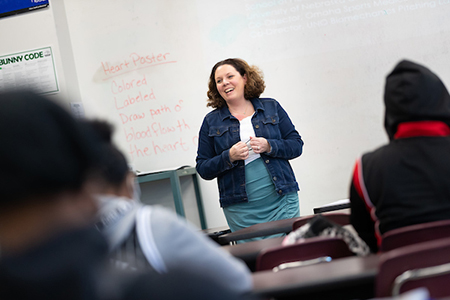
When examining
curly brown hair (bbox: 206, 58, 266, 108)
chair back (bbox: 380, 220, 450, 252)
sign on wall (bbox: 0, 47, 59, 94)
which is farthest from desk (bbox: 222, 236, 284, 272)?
sign on wall (bbox: 0, 47, 59, 94)

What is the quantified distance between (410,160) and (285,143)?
1.46 metres

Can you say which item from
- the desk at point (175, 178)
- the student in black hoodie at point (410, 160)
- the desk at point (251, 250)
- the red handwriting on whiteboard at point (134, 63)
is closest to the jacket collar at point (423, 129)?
the student in black hoodie at point (410, 160)

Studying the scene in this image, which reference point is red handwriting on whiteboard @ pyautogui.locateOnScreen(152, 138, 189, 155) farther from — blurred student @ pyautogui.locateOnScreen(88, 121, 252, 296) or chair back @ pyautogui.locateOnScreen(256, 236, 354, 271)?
blurred student @ pyautogui.locateOnScreen(88, 121, 252, 296)

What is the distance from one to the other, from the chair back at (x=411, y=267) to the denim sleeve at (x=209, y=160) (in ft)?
5.88

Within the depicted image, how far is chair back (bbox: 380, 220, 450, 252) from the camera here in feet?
4.67

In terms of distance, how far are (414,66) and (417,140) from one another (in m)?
0.26

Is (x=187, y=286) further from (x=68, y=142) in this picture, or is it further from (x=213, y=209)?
(x=213, y=209)

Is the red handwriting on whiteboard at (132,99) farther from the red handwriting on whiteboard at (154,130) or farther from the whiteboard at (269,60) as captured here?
the red handwriting on whiteboard at (154,130)

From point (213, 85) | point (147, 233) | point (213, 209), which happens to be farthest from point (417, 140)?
point (213, 209)

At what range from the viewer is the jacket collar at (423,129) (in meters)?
1.63

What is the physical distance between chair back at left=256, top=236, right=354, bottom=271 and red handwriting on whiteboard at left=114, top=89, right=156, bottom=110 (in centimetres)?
325

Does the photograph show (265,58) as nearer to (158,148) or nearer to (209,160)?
(158,148)

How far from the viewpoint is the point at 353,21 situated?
423cm

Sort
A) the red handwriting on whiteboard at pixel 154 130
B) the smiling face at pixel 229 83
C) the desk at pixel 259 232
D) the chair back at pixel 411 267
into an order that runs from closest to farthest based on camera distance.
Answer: the chair back at pixel 411 267, the desk at pixel 259 232, the smiling face at pixel 229 83, the red handwriting on whiteboard at pixel 154 130
